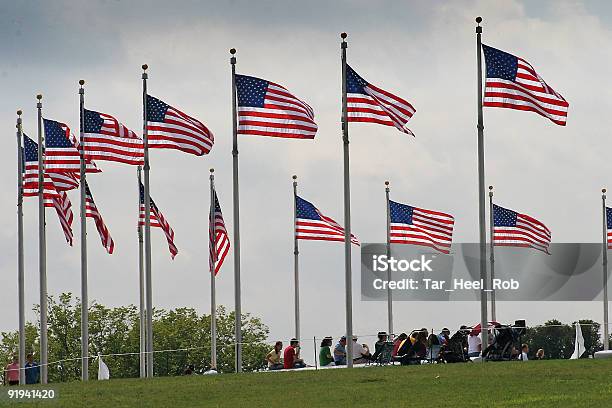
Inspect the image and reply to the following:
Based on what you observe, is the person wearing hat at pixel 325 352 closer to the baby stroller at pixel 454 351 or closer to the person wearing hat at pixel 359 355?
the person wearing hat at pixel 359 355

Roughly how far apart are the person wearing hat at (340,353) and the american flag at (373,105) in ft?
20.0

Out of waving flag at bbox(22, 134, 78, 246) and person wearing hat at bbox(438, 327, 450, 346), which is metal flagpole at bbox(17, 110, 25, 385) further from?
person wearing hat at bbox(438, 327, 450, 346)

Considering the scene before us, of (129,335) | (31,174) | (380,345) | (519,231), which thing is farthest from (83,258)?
(129,335)

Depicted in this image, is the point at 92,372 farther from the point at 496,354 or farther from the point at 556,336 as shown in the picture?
the point at 496,354

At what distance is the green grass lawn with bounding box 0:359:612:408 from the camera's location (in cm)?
2736

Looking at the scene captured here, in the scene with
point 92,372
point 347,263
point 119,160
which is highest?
point 119,160

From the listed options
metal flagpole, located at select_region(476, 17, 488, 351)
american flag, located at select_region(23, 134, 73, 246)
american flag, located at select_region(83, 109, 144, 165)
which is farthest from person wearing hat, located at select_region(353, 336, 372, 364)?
american flag, located at select_region(23, 134, 73, 246)

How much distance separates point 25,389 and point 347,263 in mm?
11855

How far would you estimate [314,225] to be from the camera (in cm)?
5022

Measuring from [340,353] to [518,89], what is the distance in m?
8.65

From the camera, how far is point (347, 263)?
1644 inches

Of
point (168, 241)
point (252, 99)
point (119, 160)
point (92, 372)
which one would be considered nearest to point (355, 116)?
point (252, 99)

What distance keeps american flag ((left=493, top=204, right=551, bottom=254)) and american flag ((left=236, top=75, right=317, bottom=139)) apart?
1454cm

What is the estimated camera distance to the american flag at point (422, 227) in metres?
52.3
